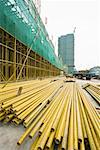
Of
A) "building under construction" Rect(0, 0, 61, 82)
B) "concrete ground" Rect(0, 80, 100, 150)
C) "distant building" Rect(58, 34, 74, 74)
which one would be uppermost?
"distant building" Rect(58, 34, 74, 74)

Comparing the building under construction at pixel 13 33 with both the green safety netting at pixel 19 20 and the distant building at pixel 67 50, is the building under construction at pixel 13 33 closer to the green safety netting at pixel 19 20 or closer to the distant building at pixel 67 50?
the green safety netting at pixel 19 20

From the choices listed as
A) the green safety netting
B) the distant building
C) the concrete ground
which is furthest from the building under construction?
the distant building

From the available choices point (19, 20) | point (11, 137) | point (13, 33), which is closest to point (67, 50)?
point (19, 20)

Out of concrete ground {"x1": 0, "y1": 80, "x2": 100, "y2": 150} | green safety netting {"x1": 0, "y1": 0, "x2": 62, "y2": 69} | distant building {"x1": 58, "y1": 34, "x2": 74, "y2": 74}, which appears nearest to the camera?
concrete ground {"x1": 0, "y1": 80, "x2": 100, "y2": 150}

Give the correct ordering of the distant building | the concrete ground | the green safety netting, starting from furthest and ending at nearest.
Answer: the distant building < the green safety netting < the concrete ground

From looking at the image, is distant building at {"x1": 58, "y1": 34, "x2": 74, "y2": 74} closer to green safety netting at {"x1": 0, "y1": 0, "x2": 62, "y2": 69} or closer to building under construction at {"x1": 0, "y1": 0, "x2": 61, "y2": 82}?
green safety netting at {"x1": 0, "y1": 0, "x2": 62, "y2": 69}

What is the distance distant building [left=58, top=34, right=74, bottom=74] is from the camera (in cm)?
5169

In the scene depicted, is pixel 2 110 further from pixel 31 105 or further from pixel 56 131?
pixel 56 131

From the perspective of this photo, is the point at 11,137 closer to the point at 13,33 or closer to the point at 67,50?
the point at 13,33

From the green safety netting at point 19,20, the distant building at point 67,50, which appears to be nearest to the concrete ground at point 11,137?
the green safety netting at point 19,20

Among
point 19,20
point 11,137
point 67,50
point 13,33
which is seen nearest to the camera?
point 11,137

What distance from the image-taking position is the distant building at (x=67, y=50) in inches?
2035

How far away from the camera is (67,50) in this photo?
51.8 metres

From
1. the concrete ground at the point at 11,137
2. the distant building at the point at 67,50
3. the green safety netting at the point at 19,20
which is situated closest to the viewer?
the concrete ground at the point at 11,137
